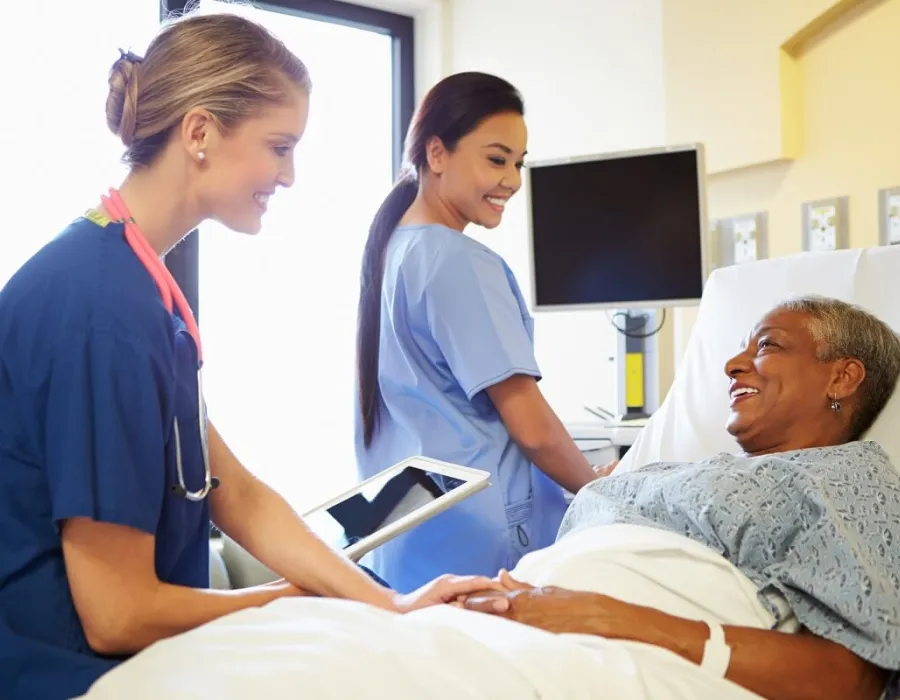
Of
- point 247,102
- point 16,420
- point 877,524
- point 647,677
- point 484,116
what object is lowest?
point 647,677

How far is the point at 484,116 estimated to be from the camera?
1.67 meters

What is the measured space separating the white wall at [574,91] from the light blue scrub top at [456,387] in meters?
1.32

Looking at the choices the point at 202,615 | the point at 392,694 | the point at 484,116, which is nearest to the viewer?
the point at 392,694

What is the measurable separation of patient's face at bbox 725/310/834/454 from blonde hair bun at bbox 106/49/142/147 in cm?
99

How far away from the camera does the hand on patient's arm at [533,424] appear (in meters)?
1.58

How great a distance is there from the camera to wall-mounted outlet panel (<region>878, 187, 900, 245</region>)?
7.13 feet

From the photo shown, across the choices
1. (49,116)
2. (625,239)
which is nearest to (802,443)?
(625,239)

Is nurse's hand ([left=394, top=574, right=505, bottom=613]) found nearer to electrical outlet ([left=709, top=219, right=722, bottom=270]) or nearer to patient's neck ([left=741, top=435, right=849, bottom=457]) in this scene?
patient's neck ([left=741, top=435, right=849, bottom=457])

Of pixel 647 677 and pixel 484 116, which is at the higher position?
pixel 484 116

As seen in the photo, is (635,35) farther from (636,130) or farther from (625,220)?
(625,220)

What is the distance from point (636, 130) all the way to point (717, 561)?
6.22ft

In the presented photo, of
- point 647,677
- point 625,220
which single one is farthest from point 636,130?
point 647,677

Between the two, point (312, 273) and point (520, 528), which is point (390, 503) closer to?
point (520, 528)

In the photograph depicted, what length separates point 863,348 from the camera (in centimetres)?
145
